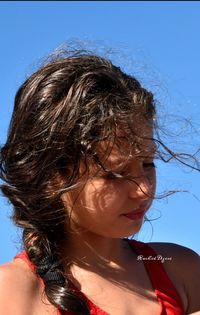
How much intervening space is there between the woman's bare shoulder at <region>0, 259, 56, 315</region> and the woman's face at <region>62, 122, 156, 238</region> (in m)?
0.30

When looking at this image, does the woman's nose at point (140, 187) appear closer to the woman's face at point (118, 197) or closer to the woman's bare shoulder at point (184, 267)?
the woman's face at point (118, 197)

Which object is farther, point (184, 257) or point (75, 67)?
point (184, 257)

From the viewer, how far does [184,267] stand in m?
2.57

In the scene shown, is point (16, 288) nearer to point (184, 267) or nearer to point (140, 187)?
point (140, 187)

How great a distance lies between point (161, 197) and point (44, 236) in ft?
1.62

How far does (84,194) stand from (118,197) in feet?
0.43

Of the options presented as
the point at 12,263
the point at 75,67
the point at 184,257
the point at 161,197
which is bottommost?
the point at 12,263

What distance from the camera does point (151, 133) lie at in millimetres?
2355

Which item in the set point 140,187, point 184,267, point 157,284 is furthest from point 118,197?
point 184,267

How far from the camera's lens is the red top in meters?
2.28

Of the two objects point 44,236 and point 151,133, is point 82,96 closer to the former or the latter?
point 151,133

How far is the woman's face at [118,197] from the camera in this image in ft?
7.13

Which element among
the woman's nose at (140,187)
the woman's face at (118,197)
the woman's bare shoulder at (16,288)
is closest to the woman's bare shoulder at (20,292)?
the woman's bare shoulder at (16,288)

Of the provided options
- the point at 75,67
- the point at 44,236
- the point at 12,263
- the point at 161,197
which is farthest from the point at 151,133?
the point at 12,263
